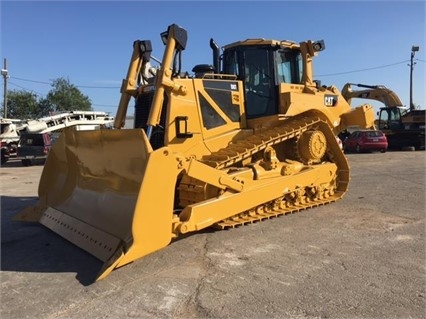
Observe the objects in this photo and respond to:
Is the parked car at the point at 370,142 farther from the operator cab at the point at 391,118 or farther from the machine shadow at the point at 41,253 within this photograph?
the machine shadow at the point at 41,253

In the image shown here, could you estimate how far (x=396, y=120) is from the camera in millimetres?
27000

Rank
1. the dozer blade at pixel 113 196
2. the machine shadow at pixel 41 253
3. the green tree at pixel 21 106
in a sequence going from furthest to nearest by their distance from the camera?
1. the green tree at pixel 21 106
2. the machine shadow at pixel 41 253
3. the dozer blade at pixel 113 196

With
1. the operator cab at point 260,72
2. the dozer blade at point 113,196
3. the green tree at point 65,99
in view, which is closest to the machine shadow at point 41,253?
the dozer blade at point 113,196

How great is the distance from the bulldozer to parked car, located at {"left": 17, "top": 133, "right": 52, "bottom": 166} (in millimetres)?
14046

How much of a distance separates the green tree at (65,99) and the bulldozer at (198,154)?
153 feet

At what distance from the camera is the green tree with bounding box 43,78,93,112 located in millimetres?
52000

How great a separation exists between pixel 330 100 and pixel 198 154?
3.41 m

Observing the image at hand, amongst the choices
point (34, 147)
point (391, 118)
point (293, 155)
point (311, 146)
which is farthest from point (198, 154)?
point (391, 118)

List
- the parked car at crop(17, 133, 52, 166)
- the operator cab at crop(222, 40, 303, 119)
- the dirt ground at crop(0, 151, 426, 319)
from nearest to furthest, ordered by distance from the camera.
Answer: the dirt ground at crop(0, 151, 426, 319) → the operator cab at crop(222, 40, 303, 119) → the parked car at crop(17, 133, 52, 166)

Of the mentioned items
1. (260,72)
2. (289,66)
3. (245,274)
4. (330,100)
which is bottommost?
(245,274)

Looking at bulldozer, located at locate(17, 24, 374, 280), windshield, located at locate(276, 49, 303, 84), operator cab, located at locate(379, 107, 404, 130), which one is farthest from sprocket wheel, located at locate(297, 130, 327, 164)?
operator cab, located at locate(379, 107, 404, 130)

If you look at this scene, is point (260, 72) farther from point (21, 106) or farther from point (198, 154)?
point (21, 106)

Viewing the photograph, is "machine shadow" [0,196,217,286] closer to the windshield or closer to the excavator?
the windshield

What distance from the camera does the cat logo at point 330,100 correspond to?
8773 millimetres
